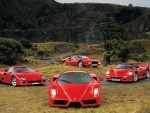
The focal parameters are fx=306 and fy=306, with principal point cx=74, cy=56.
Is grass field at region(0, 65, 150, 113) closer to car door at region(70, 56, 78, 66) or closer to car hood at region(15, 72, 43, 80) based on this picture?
car hood at region(15, 72, 43, 80)

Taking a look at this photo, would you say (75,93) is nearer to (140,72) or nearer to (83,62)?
(140,72)

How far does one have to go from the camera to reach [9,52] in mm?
43312

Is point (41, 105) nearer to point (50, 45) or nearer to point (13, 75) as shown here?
point (13, 75)

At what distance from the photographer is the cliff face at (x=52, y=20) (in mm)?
118750

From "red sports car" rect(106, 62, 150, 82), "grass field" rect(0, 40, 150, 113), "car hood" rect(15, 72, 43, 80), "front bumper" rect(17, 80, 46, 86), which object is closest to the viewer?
"grass field" rect(0, 40, 150, 113)

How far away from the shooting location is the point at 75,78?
41.1ft

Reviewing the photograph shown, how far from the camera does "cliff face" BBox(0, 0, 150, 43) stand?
11875cm

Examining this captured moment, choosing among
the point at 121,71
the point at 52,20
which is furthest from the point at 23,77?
the point at 52,20

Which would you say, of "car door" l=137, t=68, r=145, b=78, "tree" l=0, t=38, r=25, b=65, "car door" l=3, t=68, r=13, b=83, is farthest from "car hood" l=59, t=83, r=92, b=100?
"tree" l=0, t=38, r=25, b=65

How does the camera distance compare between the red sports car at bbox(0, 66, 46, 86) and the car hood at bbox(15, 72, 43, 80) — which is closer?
the red sports car at bbox(0, 66, 46, 86)

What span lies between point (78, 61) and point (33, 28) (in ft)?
334

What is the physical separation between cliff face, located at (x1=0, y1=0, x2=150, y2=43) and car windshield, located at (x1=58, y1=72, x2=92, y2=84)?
97.8m

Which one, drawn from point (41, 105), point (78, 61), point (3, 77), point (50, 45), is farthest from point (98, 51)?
point (41, 105)

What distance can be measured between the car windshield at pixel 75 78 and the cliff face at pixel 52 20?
9776cm
